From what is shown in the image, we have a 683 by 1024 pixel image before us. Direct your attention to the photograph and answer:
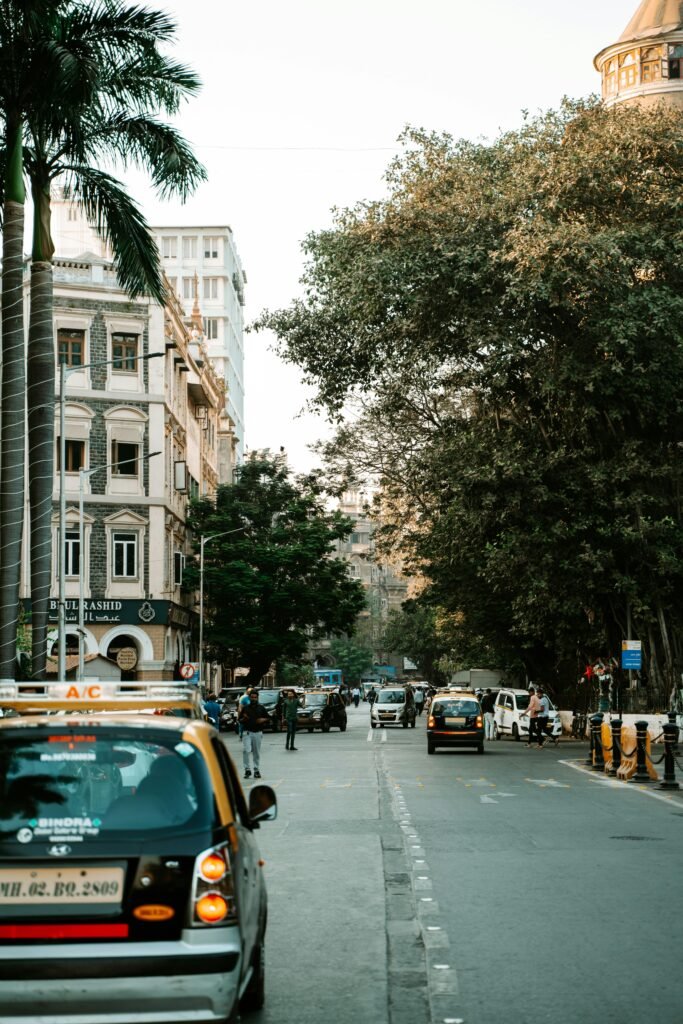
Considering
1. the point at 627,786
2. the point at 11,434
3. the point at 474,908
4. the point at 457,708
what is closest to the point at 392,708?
the point at 457,708

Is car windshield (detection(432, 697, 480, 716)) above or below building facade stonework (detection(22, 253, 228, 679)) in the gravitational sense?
below

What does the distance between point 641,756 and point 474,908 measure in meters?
15.5

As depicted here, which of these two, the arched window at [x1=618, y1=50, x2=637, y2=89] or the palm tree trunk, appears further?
the arched window at [x1=618, y1=50, x2=637, y2=89]

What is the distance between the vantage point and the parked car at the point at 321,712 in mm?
55375

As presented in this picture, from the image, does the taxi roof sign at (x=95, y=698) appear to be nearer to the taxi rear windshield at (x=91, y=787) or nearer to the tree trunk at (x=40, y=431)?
the taxi rear windshield at (x=91, y=787)

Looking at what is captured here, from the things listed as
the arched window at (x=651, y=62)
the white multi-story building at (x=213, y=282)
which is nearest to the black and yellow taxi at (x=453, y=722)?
the arched window at (x=651, y=62)

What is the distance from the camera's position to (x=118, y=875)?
5.78 meters

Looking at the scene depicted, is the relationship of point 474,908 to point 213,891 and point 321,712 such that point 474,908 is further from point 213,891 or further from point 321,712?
point 321,712

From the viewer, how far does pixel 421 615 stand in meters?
118

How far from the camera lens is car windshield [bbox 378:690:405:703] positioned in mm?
60406

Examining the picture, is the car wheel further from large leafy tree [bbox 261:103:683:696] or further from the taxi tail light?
large leafy tree [bbox 261:103:683:696]

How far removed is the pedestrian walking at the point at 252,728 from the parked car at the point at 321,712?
27.4 meters

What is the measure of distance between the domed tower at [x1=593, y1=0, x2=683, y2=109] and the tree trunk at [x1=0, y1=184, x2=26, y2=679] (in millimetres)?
54660

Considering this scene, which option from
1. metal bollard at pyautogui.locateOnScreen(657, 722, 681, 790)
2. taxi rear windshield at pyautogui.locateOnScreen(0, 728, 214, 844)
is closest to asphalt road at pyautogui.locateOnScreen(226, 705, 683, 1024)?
metal bollard at pyautogui.locateOnScreen(657, 722, 681, 790)
